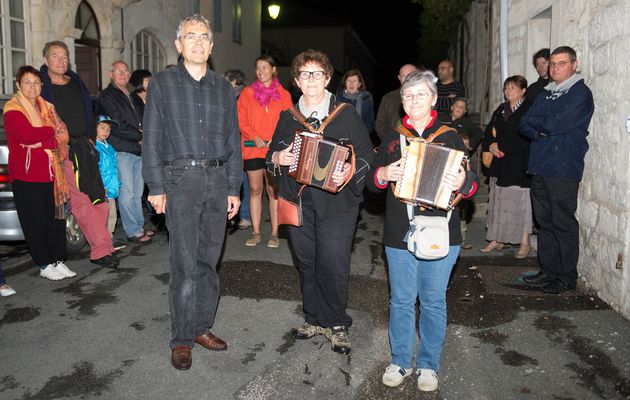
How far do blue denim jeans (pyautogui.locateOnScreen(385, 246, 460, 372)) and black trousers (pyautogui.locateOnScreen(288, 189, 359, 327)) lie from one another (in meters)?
0.57

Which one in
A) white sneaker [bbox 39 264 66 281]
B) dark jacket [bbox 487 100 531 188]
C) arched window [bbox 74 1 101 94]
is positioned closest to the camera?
white sneaker [bbox 39 264 66 281]

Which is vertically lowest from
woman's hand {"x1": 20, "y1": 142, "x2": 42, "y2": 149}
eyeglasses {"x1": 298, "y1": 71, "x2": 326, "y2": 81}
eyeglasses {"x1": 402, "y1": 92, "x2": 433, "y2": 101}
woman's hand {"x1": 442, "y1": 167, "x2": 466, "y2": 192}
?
woman's hand {"x1": 442, "y1": 167, "x2": 466, "y2": 192}

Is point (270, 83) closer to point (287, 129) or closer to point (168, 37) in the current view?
point (287, 129)

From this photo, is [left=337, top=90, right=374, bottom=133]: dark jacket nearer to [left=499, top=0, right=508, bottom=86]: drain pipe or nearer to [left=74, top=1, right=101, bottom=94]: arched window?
[left=499, top=0, right=508, bottom=86]: drain pipe

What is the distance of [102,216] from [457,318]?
162 inches

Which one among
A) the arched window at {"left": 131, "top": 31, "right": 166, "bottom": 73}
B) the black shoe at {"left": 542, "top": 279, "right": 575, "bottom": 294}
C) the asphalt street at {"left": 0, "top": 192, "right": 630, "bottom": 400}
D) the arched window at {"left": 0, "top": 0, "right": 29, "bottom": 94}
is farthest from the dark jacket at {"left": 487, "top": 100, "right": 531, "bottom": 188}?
the arched window at {"left": 131, "top": 31, "right": 166, "bottom": 73}

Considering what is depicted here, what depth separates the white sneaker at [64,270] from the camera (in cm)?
628

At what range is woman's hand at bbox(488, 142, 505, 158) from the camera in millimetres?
7168

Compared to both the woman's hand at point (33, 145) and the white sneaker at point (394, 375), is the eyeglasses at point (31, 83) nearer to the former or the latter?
the woman's hand at point (33, 145)

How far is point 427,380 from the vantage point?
152 inches

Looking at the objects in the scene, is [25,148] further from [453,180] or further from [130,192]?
[453,180]

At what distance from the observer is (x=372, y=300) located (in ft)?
18.8

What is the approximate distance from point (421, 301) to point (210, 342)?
65.7 inches

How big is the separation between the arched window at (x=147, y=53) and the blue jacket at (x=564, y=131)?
10.4m
